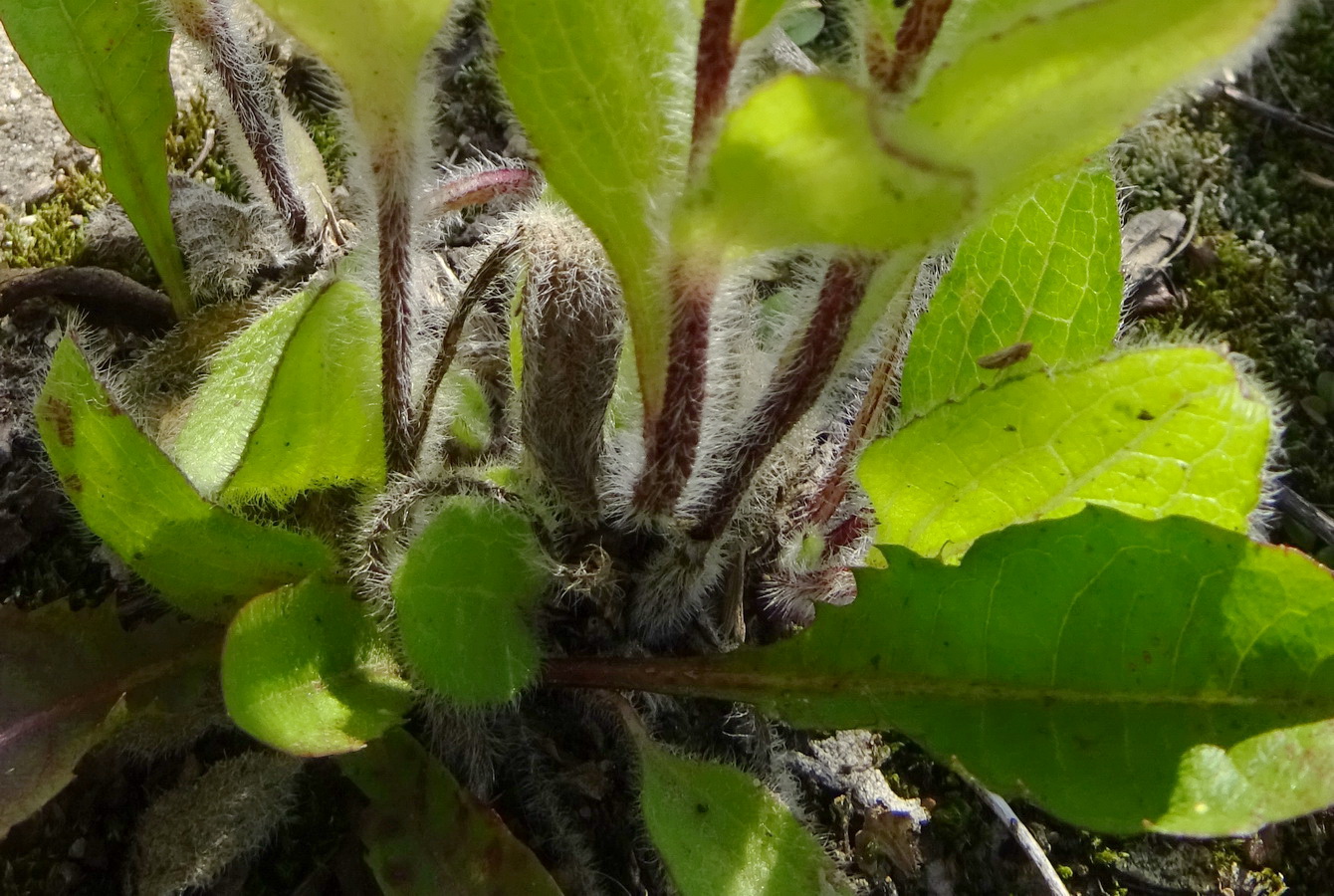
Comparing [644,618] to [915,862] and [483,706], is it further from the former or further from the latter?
[915,862]

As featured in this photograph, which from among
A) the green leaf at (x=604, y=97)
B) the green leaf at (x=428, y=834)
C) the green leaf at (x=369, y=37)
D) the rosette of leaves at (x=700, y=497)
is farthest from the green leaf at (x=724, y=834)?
the green leaf at (x=369, y=37)

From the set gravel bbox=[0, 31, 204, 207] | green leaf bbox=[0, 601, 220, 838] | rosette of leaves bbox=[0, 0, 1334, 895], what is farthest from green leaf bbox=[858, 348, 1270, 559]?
gravel bbox=[0, 31, 204, 207]

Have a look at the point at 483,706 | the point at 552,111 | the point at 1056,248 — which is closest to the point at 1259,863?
the point at 1056,248

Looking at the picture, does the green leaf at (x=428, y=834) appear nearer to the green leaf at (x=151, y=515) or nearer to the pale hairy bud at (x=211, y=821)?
the pale hairy bud at (x=211, y=821)

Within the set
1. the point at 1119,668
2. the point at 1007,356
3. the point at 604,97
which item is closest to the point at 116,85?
the point at 604,97

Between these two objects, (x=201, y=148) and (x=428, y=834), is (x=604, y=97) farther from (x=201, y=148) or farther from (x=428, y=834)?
(x=201, y=148)

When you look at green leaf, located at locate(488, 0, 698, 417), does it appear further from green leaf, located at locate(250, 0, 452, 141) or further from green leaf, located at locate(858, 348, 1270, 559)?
green leaf, located at locate(858, 348, 1270, 559)
